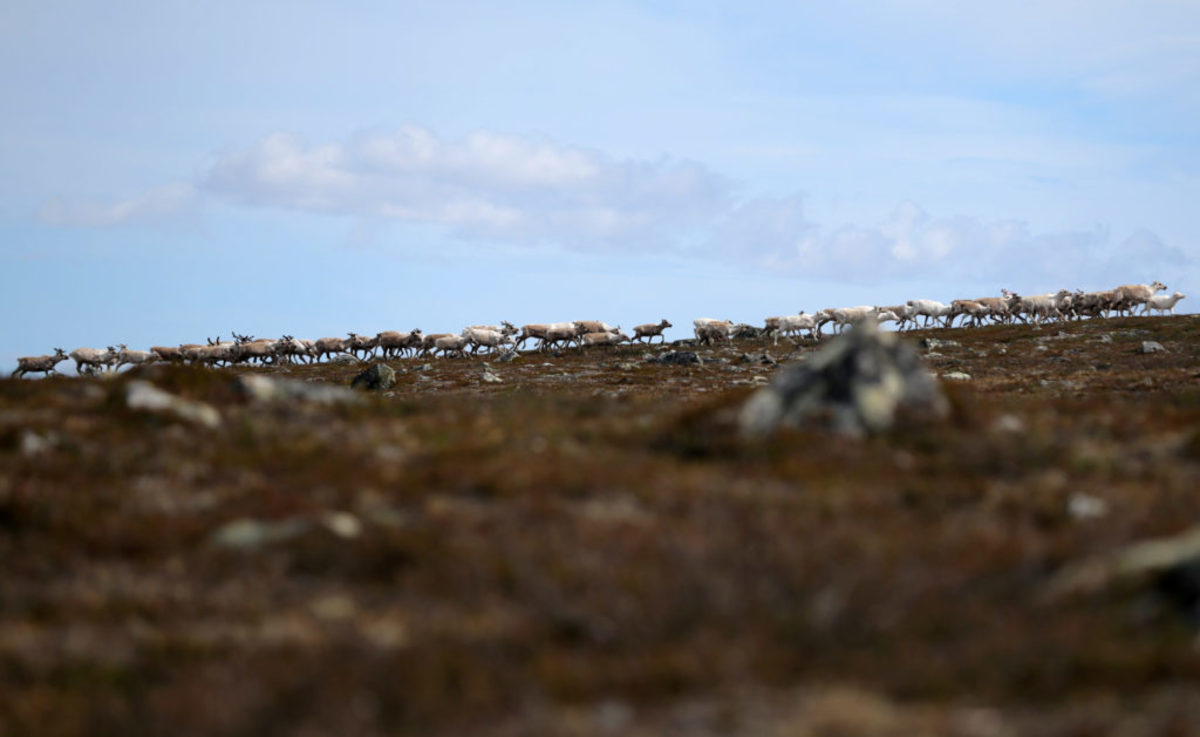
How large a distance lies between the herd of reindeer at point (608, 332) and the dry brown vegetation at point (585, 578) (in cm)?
6051

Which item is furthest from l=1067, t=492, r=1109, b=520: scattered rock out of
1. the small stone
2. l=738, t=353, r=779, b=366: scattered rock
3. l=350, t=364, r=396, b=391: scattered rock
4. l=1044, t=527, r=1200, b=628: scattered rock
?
l=738, t=353, r=779, b=366: scattered rock

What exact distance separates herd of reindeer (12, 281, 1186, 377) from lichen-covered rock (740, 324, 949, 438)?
5942 centimetres

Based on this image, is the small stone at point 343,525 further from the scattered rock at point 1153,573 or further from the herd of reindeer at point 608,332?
the herd of reindeer at point 608,332

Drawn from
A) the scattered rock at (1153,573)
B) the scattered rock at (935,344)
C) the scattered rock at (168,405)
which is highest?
the scattered rock at (168,405)

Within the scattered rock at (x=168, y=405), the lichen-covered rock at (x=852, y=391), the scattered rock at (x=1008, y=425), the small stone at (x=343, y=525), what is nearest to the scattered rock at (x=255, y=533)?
the small stone at (x=343, y=525)

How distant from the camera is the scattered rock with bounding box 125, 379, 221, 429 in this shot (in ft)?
42.4

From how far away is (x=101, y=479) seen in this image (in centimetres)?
1070

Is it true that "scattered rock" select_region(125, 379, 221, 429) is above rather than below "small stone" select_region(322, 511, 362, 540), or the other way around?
above

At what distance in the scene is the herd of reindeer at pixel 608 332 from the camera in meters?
74.6

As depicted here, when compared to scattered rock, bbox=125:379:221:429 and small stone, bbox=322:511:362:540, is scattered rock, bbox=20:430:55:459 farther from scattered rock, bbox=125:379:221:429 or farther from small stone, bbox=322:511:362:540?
small stone, bbox=322:511:362:540

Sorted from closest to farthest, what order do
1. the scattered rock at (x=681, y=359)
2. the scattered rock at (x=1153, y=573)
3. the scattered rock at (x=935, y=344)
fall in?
the scattered rock at (x=1153, y=573)
the scattered rock at (x=681, y=359)
the scattered rock at (x=935, y=344)

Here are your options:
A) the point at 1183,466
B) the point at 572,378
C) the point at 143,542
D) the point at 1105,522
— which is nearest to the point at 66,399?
the point at 143,542

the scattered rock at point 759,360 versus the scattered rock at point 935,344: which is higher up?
the scattered rock at point 935,344

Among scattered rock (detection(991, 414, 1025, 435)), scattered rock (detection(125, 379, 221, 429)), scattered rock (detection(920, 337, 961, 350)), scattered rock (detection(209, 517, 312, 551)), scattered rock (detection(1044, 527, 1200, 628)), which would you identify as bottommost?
scattered rock (detection(1044, 527, 1200, 628))
